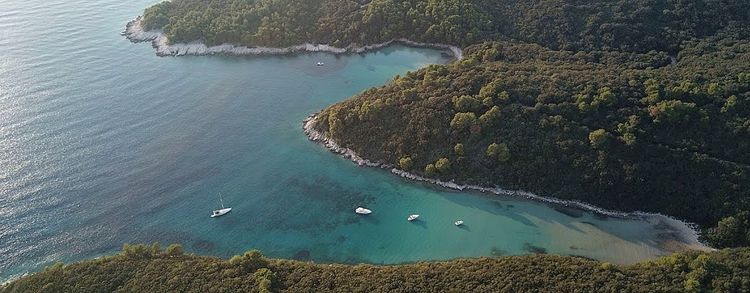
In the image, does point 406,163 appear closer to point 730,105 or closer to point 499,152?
point 499,152

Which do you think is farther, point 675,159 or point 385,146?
point 385,146

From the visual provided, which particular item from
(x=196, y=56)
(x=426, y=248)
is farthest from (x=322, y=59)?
(x=426, y=248)

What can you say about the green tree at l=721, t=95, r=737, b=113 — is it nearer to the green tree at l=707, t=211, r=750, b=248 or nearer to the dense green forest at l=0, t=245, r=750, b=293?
the green tree at l=707, t=211, r=750, b=248

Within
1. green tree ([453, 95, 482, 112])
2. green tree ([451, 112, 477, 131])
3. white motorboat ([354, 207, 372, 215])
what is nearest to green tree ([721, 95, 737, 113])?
green tree ([453, 95, 482, 112])

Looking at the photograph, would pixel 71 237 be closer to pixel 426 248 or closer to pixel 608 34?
pixel 426 248

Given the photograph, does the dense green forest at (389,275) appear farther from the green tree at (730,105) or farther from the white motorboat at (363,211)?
the green tree at (730,105)

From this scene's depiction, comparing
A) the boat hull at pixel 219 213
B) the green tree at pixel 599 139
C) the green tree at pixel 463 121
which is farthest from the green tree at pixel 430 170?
the boat hull at pixel 219 213
